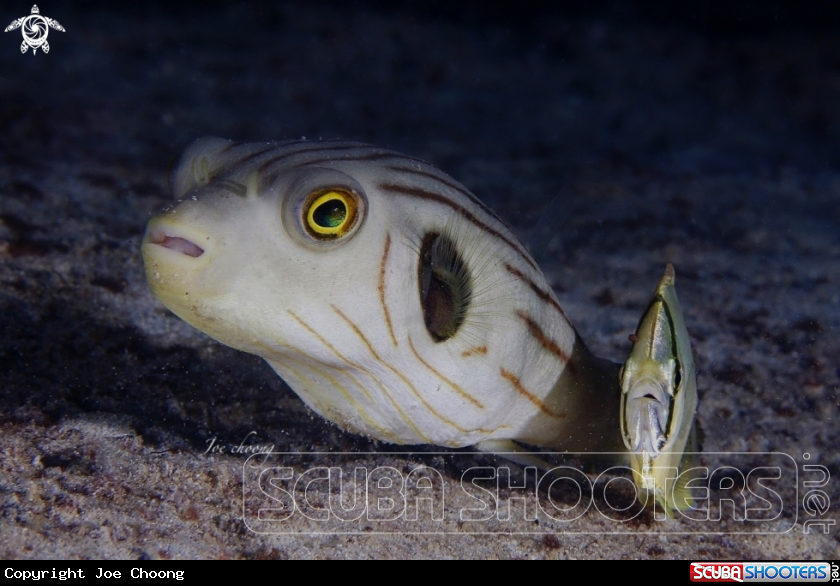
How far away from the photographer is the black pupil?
199cm

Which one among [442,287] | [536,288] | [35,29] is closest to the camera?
[442,287]

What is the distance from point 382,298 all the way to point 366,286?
0.27ft

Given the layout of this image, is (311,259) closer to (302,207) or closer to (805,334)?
(302,207)

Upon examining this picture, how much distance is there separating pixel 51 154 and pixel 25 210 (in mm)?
1477

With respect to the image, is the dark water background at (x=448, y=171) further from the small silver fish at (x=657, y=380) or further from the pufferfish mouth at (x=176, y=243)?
the pufferfish mouth at (x=176, y=243)

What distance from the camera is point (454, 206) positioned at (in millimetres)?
2389

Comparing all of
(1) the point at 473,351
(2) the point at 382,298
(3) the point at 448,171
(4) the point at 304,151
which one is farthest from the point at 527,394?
(3) the point at 448,171

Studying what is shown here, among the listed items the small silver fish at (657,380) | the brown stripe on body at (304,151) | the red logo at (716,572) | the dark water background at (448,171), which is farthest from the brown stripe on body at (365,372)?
the red logo at (716,572)

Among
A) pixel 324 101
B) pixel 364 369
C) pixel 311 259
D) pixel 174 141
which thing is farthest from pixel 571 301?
pixel 324 101

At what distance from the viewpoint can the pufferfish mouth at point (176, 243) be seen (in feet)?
6.33

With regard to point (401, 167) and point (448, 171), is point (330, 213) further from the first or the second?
point (448, 171)

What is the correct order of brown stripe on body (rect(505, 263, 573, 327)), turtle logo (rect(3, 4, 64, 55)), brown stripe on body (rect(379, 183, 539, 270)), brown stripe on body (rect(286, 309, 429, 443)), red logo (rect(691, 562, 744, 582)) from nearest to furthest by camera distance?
brown stripe on body (rect(286, 309, 429, 443))
brown stripe on body (rect(379, 183, 539, 270))
red logo (rect(691, 562, 744, 582))
brown stripe on body (rect(505, 263, 573, 327))
turtle logo (rect(3, 4, 64, 55))

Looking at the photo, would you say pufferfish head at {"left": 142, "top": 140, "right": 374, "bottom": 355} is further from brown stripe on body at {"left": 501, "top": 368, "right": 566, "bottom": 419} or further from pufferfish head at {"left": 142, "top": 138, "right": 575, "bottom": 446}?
brown stripe on body at {"left": 501, "top": 368, "right": 566, "bottom": 419}

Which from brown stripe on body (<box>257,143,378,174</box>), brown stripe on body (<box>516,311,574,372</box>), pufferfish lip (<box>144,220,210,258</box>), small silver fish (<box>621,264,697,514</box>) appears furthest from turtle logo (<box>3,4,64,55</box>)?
small silver fish (<box>621,264,697,514</box>)
